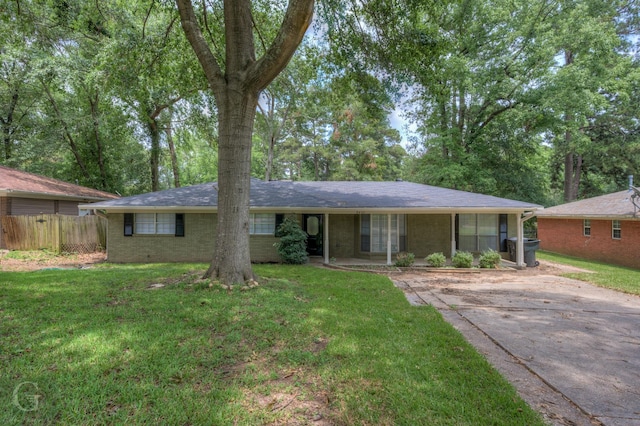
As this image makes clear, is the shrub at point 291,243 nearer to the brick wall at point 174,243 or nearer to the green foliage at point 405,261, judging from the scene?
the brick wall at point 174,243

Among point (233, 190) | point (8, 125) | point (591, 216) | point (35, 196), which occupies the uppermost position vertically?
point (8, 125)

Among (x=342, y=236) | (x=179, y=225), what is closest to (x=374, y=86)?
(x=342, y=236)

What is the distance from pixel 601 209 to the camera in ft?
47.2

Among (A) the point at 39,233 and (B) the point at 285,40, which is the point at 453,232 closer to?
(B) the point at 285,40

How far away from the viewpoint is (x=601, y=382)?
342 centimetres

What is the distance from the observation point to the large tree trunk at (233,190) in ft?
22.3

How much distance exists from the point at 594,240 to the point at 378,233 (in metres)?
11.4

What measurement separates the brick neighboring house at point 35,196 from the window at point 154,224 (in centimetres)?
624

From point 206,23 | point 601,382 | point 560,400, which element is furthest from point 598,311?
point 206,23

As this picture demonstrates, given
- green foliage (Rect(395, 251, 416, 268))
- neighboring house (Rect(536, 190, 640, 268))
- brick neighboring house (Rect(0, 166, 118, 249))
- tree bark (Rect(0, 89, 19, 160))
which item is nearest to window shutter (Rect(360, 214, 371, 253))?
green foliage (Rect(395, 251, 416, 268))

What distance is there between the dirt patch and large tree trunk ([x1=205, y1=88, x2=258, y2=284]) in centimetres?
709

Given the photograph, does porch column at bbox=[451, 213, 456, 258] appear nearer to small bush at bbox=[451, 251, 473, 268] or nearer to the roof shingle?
small bush at bbox=[451, 251, 473, 268]

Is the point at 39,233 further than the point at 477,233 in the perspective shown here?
Yes

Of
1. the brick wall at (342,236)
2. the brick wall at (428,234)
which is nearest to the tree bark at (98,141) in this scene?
the brick wall at (342,236)
